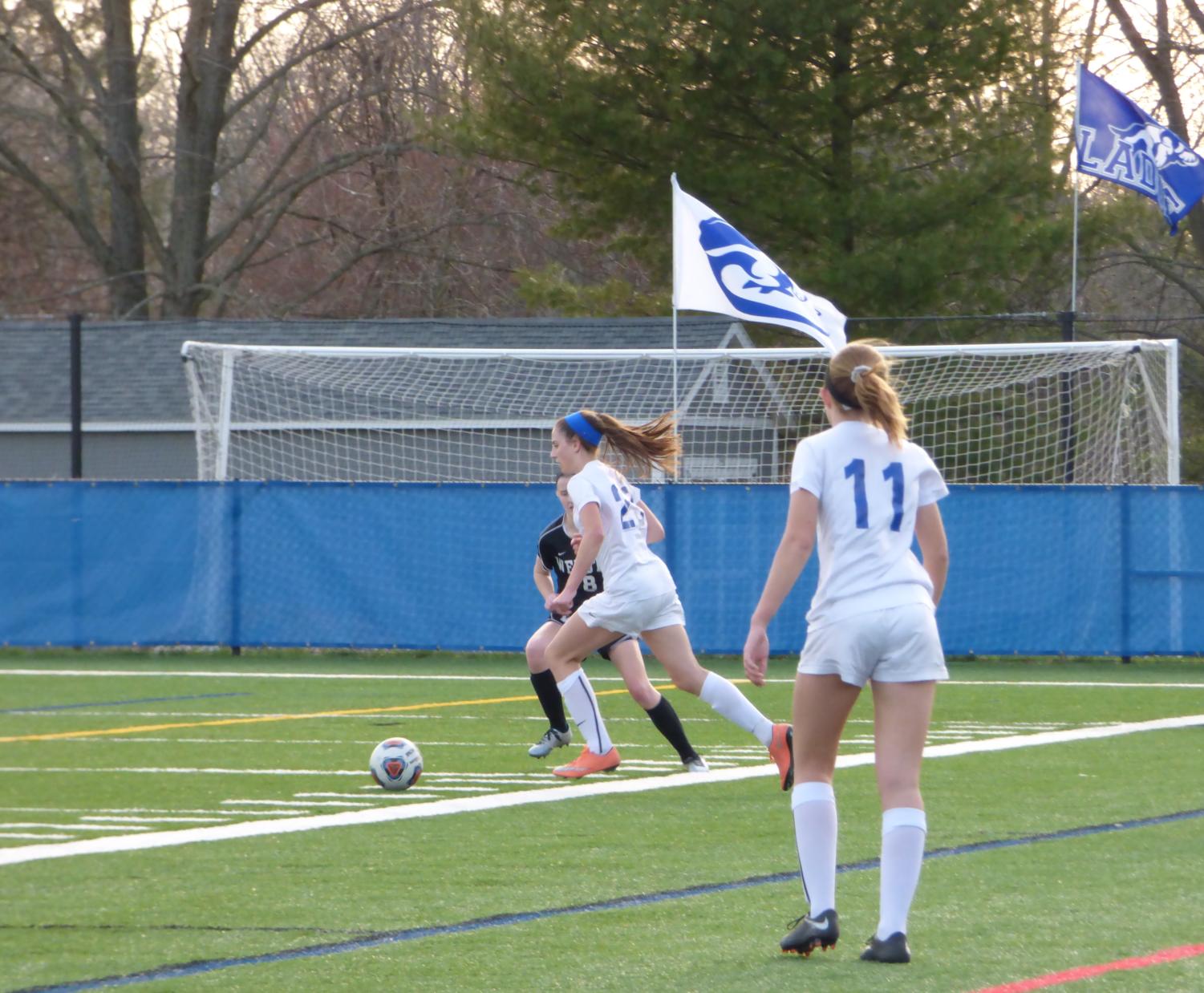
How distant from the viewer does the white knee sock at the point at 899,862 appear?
5582mm

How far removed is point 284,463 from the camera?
23.0 metres

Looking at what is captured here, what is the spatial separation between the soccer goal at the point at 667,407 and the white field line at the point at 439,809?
662 cm

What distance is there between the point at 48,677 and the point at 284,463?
618cm

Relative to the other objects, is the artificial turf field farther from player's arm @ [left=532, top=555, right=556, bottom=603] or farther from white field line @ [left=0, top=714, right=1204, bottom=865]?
player's arm @ [left=532, top=555, right=556, bottom=603]

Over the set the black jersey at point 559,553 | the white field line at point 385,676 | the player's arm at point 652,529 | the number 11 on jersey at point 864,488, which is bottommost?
the white field line at point 385,676

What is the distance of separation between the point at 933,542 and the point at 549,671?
17.0 ft

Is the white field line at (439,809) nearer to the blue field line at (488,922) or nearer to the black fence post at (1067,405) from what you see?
the blue field line at (488,922)

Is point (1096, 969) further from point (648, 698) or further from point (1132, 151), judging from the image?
point (1132, 151)

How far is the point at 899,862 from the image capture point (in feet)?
18.3

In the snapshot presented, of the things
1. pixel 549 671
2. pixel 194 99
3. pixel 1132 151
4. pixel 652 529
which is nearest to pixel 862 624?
pixel 652 529

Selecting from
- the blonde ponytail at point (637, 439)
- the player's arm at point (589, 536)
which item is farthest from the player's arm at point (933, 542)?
the blonde ponytail at point (637, 439)

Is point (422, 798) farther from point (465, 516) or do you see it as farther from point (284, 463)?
point (284, 463)

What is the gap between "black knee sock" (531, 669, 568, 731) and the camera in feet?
36.3

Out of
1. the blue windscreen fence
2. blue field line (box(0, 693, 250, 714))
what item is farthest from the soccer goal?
blue field line (box(0, 693, 250, 714))
